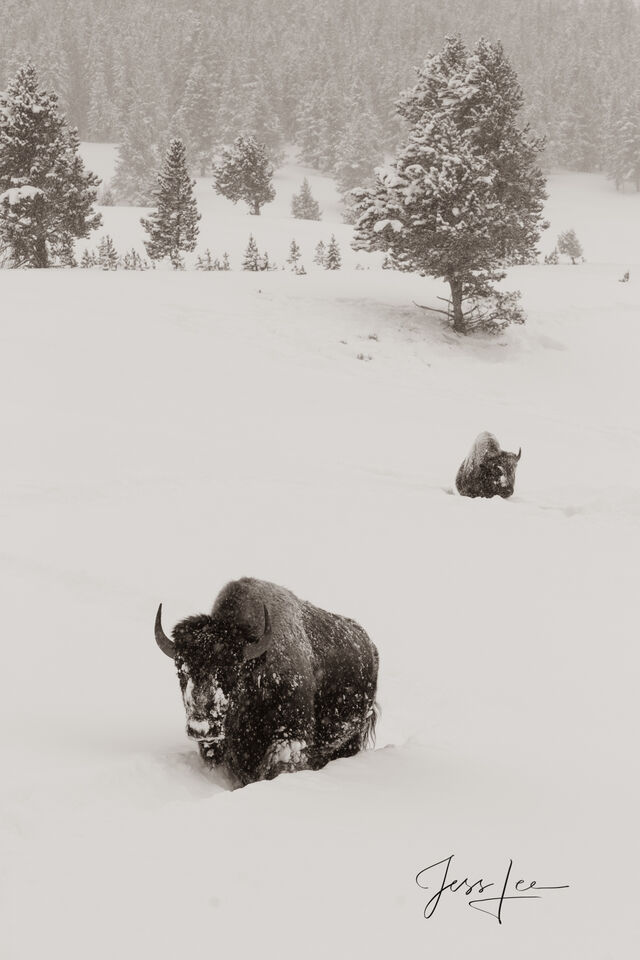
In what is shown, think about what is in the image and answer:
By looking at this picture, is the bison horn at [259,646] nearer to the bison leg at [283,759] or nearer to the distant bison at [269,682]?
the distant bison at [269,682]

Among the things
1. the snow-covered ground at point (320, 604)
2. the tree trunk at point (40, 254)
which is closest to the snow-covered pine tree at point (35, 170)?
the tree trunk at point (40, 254)

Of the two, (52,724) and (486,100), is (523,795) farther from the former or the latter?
(486,100)

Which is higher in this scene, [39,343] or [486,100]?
[486,100]

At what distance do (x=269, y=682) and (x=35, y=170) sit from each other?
28.2 metres

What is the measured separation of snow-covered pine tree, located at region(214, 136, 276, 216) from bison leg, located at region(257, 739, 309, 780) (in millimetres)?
57014

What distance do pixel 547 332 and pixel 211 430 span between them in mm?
16037

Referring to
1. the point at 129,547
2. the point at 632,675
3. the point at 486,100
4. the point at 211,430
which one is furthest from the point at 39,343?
the point at 486,100

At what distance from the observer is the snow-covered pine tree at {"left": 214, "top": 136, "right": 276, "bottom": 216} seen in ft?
178

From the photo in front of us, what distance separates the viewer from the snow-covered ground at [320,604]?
272 centimetres

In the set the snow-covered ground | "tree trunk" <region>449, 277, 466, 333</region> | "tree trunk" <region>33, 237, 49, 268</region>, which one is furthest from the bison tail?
"tree trunk" <region>33, 237, 49, 268</region>

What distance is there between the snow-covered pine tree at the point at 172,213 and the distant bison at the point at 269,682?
116 feet

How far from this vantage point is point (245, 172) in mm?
54625

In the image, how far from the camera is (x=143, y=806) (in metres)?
3.49
